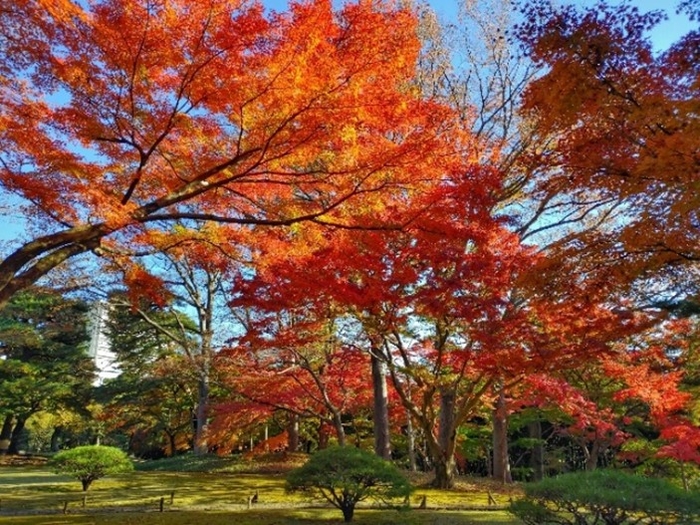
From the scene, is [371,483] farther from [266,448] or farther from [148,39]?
[266,448]

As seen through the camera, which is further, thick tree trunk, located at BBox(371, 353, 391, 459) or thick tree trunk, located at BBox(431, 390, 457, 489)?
thick tree trunk, located at BBox(371, 353, 391, 459)

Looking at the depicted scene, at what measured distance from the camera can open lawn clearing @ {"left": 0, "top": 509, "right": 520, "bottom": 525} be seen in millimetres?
6719

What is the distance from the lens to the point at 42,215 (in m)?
7.14

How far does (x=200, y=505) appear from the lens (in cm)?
852

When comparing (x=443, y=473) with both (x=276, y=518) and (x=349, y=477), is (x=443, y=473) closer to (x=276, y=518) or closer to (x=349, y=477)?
(x=276, y=518)

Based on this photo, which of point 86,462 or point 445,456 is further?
point 445,456

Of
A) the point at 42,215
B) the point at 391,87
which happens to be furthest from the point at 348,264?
the point at 42,215

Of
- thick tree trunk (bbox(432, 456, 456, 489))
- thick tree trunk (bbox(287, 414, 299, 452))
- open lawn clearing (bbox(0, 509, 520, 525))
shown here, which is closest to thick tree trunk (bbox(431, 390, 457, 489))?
thick tree trunk (bbox(432, 456, 456, 489))

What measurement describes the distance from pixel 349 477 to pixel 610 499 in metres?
3.07

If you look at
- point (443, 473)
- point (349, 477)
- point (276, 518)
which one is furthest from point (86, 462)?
point (443, 473)

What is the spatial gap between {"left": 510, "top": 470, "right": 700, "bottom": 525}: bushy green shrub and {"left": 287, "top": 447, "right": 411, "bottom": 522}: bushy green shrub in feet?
5.92

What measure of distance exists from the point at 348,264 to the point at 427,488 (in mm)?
5187

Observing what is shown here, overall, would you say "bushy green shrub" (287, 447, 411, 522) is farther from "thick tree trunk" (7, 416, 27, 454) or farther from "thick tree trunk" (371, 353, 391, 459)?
"thick tree trunk" (7, 416, 27, 454)

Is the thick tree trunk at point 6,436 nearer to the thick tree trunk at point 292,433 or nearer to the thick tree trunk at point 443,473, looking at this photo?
the thick tree trunk at point 292,433
